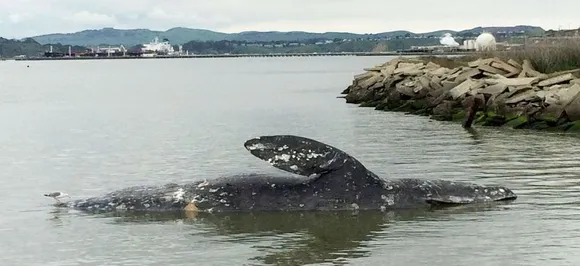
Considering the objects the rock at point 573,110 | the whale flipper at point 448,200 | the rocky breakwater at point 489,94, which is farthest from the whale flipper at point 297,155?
the rock at point 573,110

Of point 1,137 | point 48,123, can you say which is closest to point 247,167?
point 1,137

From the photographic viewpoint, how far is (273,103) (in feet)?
171

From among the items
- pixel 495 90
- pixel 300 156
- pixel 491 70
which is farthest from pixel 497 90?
pixel 300 156

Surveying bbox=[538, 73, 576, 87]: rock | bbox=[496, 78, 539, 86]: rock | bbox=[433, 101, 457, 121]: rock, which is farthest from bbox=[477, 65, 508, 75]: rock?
bbox=[538, 73, 576, 87]: rock

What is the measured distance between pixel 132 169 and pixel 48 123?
21.0 m

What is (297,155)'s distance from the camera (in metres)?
12.8

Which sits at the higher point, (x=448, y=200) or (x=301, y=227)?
(x=448, y=200)

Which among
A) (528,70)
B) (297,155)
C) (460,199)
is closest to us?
(297,155)

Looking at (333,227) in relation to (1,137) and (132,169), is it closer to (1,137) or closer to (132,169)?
(132,169)

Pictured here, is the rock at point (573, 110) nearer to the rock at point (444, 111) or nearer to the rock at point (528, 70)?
the rock at point (528, 70)

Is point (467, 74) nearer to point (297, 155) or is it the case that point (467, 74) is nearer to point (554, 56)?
point (554, 56)

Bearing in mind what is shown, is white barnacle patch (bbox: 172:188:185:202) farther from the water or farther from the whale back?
the whale back

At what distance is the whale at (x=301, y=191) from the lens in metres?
12.9

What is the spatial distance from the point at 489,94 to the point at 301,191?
18.5 m
